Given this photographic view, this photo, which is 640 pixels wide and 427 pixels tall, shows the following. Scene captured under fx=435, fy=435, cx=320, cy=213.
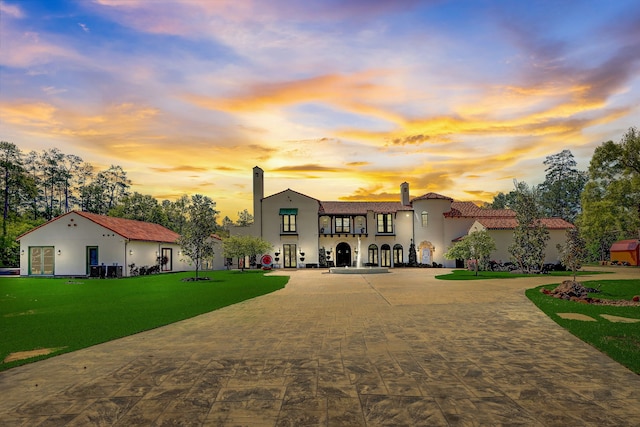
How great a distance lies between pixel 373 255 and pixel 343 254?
3377mm

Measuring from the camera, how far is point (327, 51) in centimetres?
1578

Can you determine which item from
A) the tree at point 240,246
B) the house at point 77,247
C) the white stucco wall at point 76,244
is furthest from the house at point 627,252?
the white stucco wall at point 76,244

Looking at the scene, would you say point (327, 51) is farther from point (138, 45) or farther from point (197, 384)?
point (197, 384)

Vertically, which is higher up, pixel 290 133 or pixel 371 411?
pixel 290 133

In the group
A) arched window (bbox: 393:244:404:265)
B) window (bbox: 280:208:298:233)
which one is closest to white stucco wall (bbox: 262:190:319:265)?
window (bbox: 280:208:298:233)

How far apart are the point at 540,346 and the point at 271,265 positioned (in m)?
40.0

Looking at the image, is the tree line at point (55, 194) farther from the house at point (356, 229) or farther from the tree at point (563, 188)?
the tree at point (563, 188)

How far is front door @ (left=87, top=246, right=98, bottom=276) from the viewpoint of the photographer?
1312 inches

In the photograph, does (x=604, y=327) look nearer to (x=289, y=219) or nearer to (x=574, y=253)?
(x=574, y=253)

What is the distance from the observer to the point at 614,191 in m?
31.3

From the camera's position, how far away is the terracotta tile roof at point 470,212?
47.2 m

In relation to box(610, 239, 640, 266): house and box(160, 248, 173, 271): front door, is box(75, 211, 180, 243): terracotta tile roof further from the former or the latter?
box(610, 239, 640, 266): house

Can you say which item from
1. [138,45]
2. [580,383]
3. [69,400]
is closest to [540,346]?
[580,383]

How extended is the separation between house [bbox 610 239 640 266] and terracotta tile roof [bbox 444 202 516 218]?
13.2 m
